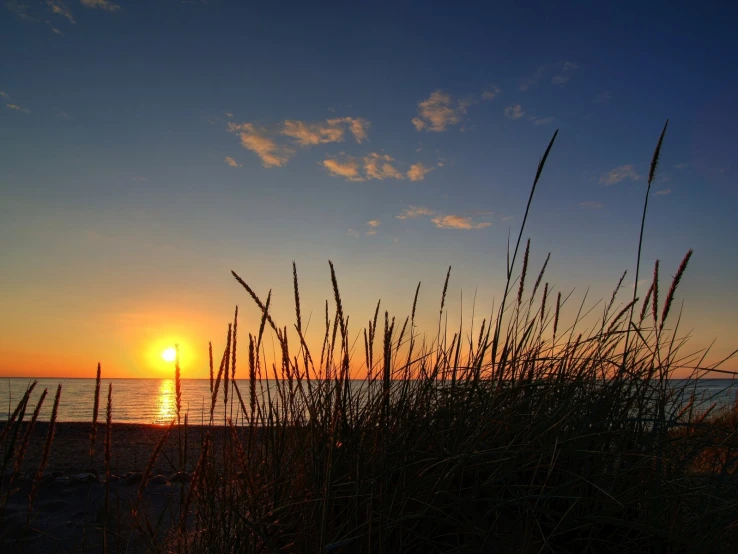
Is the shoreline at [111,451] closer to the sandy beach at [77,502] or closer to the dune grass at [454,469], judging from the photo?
the sandy beach at [77,502]

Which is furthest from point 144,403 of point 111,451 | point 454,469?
point 454,469

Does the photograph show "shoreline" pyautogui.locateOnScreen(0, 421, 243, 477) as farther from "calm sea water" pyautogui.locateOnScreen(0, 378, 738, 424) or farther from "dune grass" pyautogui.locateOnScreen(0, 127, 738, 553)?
"dune grass" pyautogui.locateOnScreen(0, 127, 738, 553)

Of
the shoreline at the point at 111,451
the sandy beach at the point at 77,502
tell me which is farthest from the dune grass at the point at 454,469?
the shoreline at the point at 111,451

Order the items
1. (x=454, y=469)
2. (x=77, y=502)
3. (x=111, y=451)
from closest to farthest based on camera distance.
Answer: (x=454, y=469) → (x=77, y=502) → (x=111, y=451)

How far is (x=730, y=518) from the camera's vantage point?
70.7 inches

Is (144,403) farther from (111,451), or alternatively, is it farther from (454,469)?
(454,469)

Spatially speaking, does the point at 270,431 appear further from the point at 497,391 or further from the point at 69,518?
the point at 69,518

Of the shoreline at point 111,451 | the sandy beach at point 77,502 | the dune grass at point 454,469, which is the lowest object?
the shoreline at point 111,451

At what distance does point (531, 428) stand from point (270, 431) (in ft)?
3.91

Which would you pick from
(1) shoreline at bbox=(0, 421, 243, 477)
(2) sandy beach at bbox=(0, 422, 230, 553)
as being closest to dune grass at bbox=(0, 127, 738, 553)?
(2) sandy beach at bbox=(0, 422, 230, 553)

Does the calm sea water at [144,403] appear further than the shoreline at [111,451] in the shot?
No

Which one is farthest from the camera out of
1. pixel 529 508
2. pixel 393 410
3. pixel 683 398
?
pixel 683 398

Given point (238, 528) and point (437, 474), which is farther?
point (437, 474)

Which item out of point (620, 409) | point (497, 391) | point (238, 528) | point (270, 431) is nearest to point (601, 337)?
point (620, 409)
